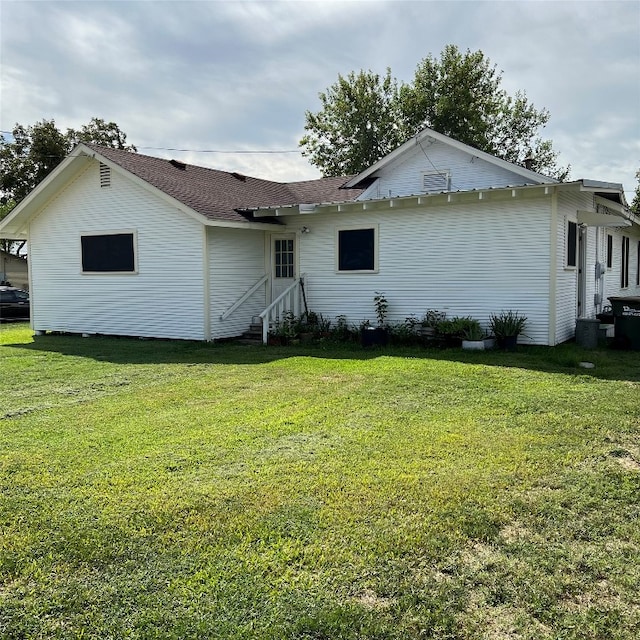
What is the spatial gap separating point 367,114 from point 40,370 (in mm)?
29804

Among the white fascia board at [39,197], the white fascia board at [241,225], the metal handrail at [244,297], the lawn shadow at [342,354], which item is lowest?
the lawn shadow at [342,354]

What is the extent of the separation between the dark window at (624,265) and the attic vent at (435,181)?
6907 millimetres

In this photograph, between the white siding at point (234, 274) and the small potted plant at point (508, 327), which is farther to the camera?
the white siding at point (234, 274)

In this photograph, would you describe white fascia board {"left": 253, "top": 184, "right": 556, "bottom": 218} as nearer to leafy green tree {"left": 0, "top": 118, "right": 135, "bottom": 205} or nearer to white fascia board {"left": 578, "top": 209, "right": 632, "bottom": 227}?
white fascia board {"left": 578, "top": 209, "right": 632, "bottom": 227}

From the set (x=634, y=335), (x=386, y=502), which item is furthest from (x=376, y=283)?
(x=386, y=502)

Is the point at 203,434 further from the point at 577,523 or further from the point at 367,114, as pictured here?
the point at 367,114

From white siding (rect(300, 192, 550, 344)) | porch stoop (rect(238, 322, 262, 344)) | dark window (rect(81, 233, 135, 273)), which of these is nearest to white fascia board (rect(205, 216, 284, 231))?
white siding (rect(300, 192, 550, 344))

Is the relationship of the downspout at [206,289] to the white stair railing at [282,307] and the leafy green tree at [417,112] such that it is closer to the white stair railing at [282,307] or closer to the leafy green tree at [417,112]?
the white stair railing at [282,307]

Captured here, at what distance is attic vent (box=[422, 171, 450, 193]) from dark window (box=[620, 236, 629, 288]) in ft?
22.7

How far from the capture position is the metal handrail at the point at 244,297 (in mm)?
12930

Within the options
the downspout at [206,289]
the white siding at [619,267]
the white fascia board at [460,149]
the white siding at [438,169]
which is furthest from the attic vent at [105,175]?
the white siding at [619,267]

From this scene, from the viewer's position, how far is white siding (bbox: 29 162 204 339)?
42.2 ft

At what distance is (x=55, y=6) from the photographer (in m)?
10.4

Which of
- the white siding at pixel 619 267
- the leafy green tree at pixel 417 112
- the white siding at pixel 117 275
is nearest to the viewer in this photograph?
the white siding at pixel 117 275
